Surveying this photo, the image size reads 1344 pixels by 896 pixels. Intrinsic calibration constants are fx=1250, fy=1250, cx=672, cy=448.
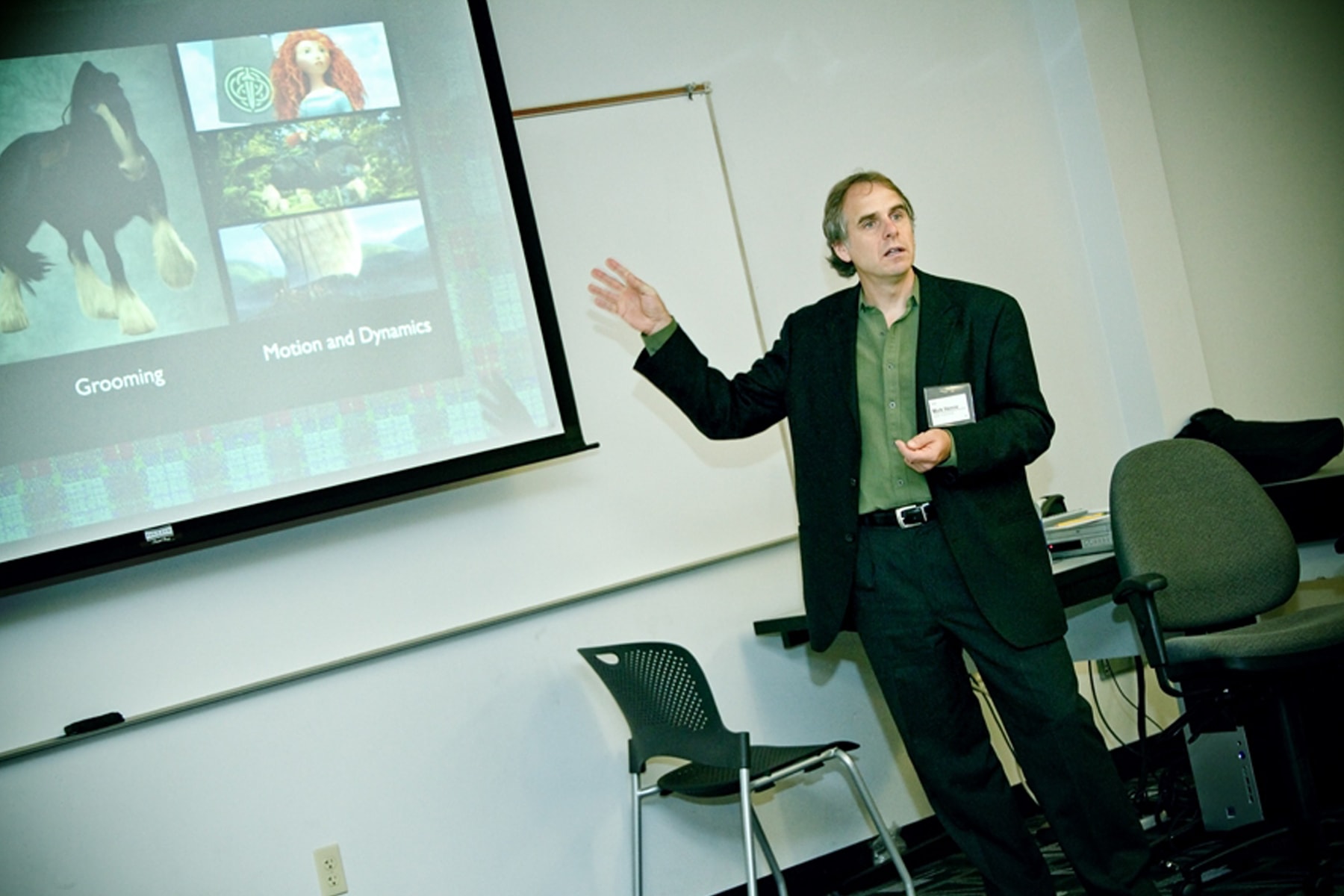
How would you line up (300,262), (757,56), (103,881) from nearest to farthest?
(103,881) < (300,262) < (757,56)

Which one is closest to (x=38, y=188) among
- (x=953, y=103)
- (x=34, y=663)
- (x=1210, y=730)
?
(x=34, y=663)

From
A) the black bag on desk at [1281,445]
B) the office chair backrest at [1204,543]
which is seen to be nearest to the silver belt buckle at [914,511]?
the office chair backrest at [1204,543]

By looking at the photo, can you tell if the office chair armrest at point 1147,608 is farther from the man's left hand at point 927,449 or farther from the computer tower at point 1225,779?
the man's left hand at point 927,449

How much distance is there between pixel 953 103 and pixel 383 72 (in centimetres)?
189

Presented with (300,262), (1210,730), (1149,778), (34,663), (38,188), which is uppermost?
(38,188)

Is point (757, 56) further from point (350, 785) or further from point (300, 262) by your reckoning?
point (350, 785)

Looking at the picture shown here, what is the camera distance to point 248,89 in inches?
121

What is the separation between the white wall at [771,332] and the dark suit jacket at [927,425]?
0.73 m

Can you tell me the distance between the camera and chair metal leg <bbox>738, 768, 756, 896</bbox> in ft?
8.81

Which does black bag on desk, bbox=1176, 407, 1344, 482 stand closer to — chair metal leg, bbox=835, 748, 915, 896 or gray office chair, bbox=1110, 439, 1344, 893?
gray office chair, bbox=1110, 439, 1344, 893

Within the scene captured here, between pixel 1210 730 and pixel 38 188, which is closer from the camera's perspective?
pixel 38 188

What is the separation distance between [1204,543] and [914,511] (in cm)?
94

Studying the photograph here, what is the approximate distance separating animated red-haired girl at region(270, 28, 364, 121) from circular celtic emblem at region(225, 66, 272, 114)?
2cm

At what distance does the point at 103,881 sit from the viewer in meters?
2.85
